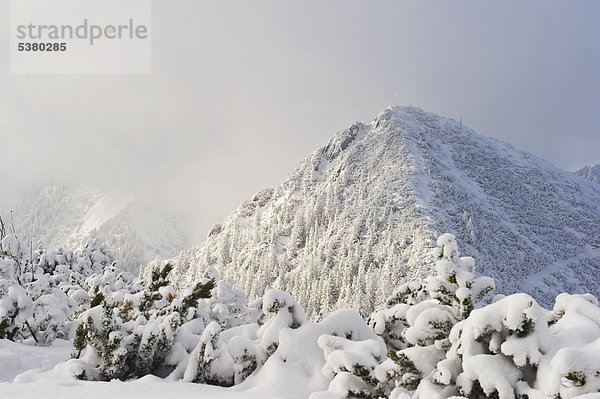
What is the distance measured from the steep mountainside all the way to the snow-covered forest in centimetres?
7892

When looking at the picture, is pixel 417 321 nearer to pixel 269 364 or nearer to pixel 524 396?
pixel 524 396

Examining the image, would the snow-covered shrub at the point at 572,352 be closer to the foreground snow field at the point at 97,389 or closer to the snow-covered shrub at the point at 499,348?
the snow-covered shrub at the point at 499,348

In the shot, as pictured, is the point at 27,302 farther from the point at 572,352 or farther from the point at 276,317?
A: the point at 572,352

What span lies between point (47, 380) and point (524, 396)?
565cm

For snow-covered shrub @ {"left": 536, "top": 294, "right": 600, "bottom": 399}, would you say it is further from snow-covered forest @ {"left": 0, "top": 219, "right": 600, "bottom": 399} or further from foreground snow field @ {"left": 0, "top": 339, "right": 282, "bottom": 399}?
foreground snow field @ {"left": 0, "top": 339, "right": 282, "bottom": 399}

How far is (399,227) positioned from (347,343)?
12886 centimetres

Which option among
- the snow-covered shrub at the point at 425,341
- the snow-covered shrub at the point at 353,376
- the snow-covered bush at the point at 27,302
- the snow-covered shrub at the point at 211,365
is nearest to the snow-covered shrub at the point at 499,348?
the snow-covered shrub at the point at 425,341

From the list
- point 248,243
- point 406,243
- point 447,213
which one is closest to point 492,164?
point 447,213

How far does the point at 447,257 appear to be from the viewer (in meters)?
4.07

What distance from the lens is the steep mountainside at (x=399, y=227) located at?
10988cm

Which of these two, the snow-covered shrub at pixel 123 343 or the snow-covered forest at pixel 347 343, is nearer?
the snow-covered forest at pixel 347 343

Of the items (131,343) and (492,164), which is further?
(492,164)

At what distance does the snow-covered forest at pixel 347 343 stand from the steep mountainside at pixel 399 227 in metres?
78.9

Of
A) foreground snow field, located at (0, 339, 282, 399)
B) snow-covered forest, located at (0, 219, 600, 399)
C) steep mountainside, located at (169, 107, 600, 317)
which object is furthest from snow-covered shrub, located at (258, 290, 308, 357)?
steep mountainside, located at (169, 107, 600, 317)
